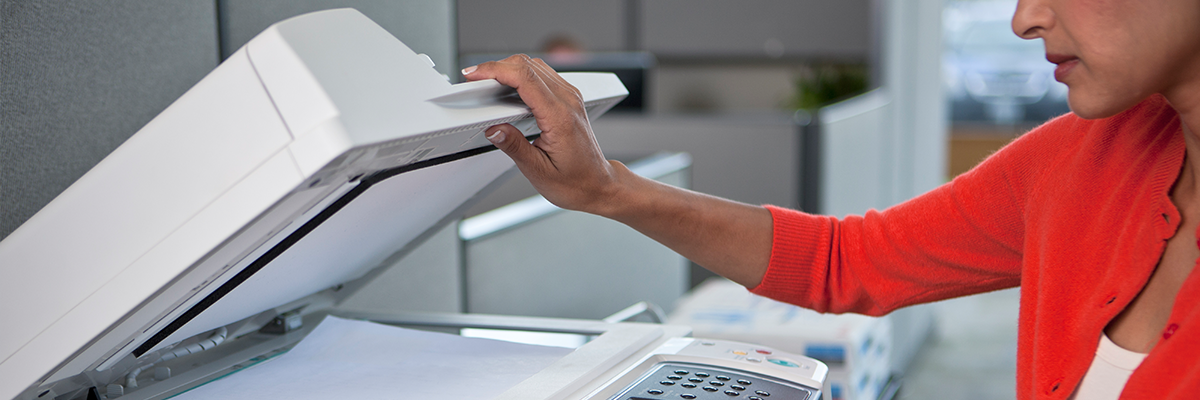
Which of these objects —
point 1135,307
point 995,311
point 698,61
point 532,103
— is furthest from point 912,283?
point 698,61

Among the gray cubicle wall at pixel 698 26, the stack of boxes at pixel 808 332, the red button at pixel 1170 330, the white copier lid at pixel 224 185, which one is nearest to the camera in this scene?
the white copier lid at pixel 224 185

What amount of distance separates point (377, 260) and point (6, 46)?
32 cm

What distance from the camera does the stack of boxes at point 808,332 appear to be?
1.35 meters

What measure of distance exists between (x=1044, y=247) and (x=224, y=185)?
62cm

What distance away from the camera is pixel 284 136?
0.47 metres

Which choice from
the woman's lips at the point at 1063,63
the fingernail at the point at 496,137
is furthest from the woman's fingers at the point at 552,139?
the woman's lips at the point at 1063,63

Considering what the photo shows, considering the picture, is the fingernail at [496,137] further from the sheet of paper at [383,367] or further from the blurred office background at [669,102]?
the blurred office background at [669,102]

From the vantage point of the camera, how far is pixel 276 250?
0.57 metres

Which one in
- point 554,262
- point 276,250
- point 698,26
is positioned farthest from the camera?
point 698,26

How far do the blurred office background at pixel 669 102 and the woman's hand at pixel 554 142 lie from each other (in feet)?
1.13

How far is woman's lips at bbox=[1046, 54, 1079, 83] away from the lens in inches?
25.3

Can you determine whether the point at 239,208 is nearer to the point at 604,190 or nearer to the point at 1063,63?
the point at 604,190

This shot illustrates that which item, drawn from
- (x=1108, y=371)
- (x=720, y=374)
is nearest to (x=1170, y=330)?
(x=1108, y=371)

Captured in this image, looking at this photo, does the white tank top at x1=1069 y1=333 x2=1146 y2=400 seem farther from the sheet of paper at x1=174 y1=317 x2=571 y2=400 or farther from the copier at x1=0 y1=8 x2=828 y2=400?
the sheet of paper at x1=174 y1=317 x2=571 y2=400
